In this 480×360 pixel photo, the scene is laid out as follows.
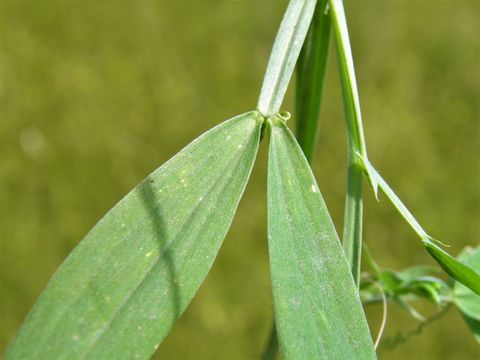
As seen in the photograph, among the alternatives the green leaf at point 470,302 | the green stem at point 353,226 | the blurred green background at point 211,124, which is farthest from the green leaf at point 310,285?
the blurred green background at point 211,124

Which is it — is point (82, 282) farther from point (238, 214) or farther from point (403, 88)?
point (403, 88)

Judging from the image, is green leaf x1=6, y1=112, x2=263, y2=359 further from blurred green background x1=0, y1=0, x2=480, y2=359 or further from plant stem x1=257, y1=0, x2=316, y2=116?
blurred green background x1=0, y1=0, x2=480, y2=359

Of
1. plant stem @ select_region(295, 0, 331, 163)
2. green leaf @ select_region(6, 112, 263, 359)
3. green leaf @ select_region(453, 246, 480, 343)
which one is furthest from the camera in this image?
green leaf @ select_region(453, 246, 480, 343)

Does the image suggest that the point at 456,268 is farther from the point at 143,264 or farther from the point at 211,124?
the point at 211,124

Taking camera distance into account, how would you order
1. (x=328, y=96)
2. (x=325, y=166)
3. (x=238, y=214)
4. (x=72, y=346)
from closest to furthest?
1. (x=72, y=346)
2. (x=238, y=214)
3. (x=325, y=166)
4. (x=328, y=96)

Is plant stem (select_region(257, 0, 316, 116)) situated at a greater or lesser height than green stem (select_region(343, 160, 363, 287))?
greater

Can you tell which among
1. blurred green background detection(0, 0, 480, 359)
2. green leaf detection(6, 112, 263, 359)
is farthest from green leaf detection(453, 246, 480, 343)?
blurred green background detection(0, 0, 480, 359)

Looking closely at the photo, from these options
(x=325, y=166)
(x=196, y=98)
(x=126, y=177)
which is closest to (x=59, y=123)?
(x=126, y=177)
